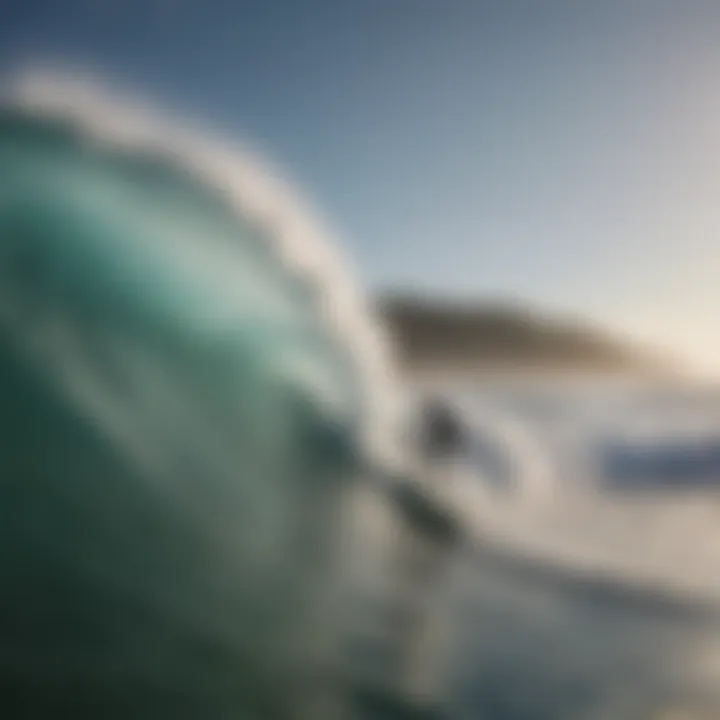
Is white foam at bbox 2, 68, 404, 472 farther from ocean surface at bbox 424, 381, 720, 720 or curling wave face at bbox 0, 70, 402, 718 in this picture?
ocean surface at bbox 424, 381, 720, 720

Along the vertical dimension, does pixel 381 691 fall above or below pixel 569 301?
below

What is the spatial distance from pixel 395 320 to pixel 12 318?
43 centimetres

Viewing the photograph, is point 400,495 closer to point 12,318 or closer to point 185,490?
point 185,490

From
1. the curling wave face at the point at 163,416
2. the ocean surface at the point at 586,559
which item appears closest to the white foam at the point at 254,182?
the curling wave face at the point at 163,416

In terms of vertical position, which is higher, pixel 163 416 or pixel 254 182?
pixel 254 182

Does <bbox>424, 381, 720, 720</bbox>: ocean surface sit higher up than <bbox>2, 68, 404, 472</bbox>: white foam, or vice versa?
<bbox>2, 68, 404, 472</bbox>: white foam

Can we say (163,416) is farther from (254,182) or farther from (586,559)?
(586,559)

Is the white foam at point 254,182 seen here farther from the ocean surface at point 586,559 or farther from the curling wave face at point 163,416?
the ocean surface at point 586,559

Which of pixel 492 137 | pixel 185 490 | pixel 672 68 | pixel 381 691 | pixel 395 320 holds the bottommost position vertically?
pixel 381 691

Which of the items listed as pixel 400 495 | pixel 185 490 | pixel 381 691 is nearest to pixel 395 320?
pixel 400 495

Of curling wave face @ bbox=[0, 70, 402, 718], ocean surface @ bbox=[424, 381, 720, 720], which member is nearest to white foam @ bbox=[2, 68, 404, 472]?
curling wave face @ bbox=[0, 70, 402, 718]

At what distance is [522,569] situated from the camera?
1.04m

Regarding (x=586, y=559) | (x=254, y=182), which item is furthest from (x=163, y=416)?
(x=586, y=559)

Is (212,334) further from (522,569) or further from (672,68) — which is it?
(672,68)
